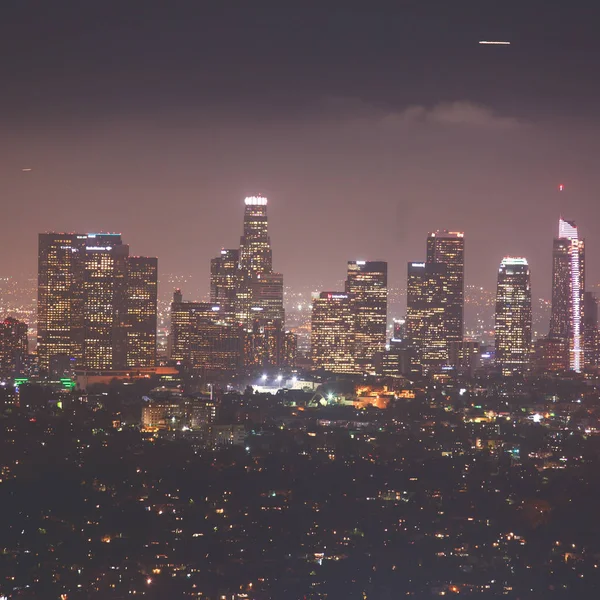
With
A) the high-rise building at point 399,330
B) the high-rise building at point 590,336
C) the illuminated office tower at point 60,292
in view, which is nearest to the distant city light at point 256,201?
the high-rise building at point 399,330

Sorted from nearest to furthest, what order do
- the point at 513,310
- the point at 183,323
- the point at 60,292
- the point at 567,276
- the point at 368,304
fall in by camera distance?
the point at 60,292 < the point at 183,323 < the point at 368,304 < the point at 513,310 < the point at 567,276

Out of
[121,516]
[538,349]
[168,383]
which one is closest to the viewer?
[121,516]

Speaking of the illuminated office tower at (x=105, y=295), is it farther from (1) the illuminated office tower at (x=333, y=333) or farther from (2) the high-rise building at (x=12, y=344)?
(1) the illuminated office tower at (x=333, y=333)

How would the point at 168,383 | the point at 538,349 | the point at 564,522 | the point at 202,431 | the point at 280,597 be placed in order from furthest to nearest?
the point at 538,349 → the point at 168,383 → the point at 202,431 → the point at 564,522 → the point at 280,597

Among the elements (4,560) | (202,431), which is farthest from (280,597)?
(202,431)

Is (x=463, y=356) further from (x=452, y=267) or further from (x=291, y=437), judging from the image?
(x=291, y=437)

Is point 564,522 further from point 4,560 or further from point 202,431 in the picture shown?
point 202,431

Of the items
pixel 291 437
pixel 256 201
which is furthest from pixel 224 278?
pixel 291 437
